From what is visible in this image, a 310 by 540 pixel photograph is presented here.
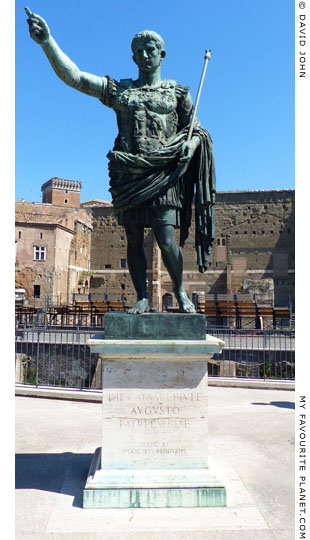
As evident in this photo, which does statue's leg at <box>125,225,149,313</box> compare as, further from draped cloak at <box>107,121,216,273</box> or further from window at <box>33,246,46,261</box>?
window at <box>33,246,46,261</box>

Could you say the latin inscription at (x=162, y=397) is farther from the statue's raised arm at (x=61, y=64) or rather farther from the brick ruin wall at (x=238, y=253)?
the brick ruin wall at (x=238, y=253)

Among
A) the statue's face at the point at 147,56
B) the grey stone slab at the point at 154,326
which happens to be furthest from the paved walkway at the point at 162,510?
the statue's face at the point at 147,56

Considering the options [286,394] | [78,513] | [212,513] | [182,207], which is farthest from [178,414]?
[286,394]

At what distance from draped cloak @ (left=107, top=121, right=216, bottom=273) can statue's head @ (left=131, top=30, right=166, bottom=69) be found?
654 mm

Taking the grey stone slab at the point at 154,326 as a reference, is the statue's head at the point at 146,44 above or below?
above

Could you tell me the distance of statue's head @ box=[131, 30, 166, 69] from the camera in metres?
3.41

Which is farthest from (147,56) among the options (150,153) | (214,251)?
(214,251)

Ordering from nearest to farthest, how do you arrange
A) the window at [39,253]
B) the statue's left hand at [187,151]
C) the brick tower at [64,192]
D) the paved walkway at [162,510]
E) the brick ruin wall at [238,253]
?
the paved walkway at [162,510] < the statue's left hand at [187,151] < the window at [39,253] < the brick ruin wall at [238,253] < the brick tower at [64,192]

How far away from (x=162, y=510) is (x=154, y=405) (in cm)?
69

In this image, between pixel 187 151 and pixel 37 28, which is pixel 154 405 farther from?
pixel 37 28

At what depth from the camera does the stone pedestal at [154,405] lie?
311 centimetres

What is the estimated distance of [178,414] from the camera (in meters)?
3.17

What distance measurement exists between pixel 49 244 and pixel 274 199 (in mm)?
19042

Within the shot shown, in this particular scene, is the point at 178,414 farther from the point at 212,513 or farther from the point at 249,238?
the point at 249,238
